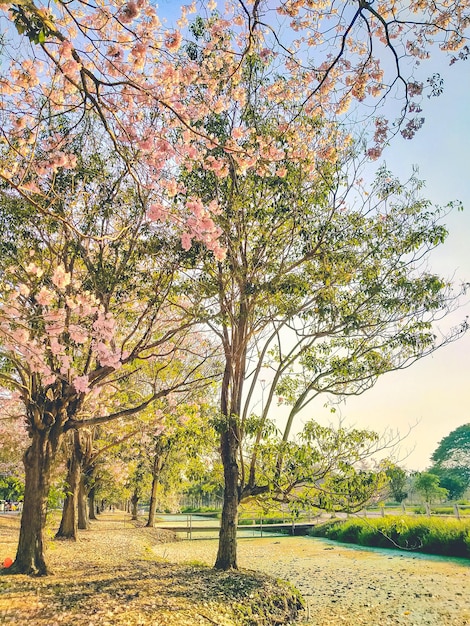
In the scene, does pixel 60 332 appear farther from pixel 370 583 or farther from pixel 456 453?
pixel 456 453

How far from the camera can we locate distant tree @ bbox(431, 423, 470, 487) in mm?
51906

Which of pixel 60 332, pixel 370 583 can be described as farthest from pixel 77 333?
pixel 370 583

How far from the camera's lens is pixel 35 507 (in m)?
6.73

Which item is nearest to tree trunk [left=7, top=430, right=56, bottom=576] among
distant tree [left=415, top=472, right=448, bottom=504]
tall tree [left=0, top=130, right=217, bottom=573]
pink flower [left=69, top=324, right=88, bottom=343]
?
tall tree [left=0, top=130, right=217, bottom=573]

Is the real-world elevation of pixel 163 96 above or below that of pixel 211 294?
above

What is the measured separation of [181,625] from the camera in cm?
459

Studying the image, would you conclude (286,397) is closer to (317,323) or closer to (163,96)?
(317,323)

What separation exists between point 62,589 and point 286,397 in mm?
4781

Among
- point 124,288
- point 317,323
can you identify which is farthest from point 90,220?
point 317,323

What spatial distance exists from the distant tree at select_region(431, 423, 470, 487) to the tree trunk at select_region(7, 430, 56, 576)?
179 ft

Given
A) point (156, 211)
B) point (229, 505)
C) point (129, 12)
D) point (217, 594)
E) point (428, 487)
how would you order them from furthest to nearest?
1. point (428, 487)
2. point (229, 505)
3. point (156, 211)
4. point (217, 594)
5. point (129, 12)

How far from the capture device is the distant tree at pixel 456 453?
170 ft

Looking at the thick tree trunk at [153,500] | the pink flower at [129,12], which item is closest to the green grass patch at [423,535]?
the thick tree trunk at [153,500]

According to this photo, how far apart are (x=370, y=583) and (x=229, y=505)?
3.71m
